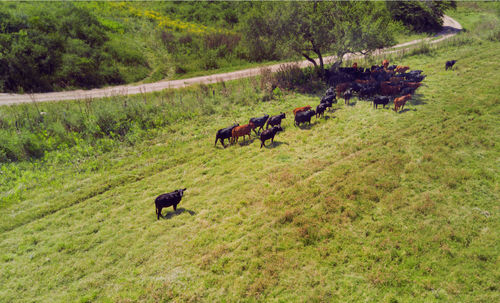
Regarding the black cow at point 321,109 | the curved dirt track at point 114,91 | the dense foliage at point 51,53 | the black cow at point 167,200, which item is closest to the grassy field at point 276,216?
the black cow at point 167,200

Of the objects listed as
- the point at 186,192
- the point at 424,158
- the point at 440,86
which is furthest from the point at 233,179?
the point at 440,86

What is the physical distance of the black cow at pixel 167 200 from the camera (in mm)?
10330

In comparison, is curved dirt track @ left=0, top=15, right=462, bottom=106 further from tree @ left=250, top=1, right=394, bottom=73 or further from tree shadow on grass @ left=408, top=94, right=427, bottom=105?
tree shadow on grass @ left=408, top=94, right=427, bottom=105

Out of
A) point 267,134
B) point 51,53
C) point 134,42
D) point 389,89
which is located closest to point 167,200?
point 267,134

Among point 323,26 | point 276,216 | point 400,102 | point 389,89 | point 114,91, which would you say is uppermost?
point 323,26

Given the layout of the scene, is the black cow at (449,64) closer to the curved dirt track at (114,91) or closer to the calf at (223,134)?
the curved dirt track at (114,91)

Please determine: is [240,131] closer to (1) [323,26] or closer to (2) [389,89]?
(2) [389,89]

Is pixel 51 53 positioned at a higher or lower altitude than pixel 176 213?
higher

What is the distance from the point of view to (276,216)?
9.95 metres

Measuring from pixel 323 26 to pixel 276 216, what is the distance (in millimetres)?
20849

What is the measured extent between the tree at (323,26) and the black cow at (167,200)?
18.2 m

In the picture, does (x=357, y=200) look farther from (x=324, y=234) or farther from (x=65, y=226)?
(x=65, y=226)

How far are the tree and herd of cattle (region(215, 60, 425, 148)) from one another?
2.43m

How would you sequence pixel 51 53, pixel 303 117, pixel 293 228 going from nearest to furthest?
pixel 293 228 → pixel 303 117 → pixel 51 53
